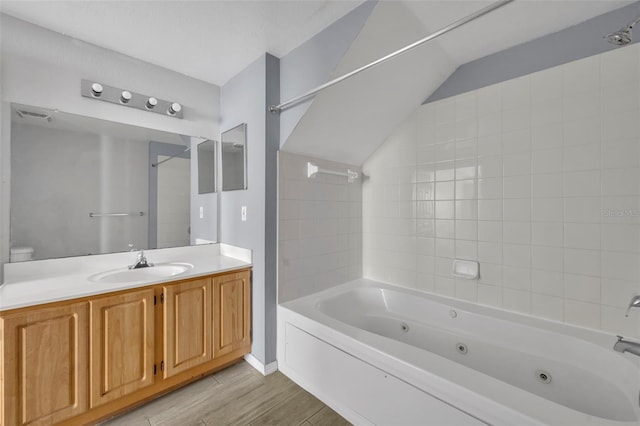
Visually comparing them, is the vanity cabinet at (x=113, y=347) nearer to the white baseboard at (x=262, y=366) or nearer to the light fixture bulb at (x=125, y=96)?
the white baseboard at (x=262, y=366)

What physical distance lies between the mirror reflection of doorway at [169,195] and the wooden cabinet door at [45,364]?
0.84m

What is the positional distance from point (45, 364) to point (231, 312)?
0.96 m

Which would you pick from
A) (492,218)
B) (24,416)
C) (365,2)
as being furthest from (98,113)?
(492,218)

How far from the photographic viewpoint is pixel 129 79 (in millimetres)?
1967

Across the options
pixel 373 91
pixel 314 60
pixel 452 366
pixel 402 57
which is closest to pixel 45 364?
Result: pixel 452 366

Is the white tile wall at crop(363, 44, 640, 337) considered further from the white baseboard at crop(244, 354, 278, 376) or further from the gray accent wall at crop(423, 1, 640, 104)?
the white baseboard at crop(244, 354, 278, 376)

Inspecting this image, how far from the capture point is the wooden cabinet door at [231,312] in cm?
186

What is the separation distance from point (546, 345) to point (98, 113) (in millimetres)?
3368

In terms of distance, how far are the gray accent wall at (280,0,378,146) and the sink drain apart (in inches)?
87.0

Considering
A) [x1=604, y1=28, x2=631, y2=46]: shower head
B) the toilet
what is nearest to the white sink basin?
the toilet

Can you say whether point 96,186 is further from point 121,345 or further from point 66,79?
point 121,345

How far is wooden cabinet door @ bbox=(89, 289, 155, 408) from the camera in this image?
138 centimetres

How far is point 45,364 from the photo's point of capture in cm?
125

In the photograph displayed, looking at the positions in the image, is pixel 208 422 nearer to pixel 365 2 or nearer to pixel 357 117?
pixel 357 117
